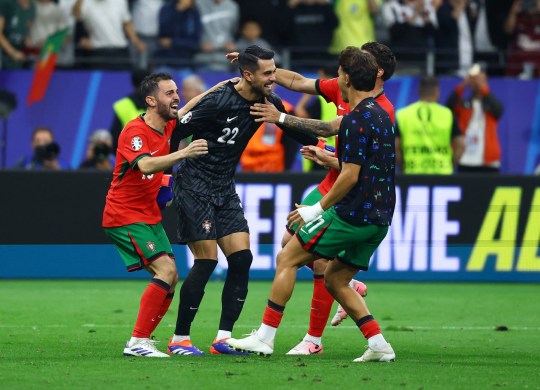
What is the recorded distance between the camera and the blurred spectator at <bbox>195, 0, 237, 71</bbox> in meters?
18.3

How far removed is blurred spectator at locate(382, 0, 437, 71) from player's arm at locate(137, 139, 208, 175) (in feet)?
33.1

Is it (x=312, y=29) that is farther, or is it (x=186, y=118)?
(x=312, y=29)

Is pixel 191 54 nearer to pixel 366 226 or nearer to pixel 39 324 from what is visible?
pixel 39 324

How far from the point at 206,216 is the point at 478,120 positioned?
889 cm

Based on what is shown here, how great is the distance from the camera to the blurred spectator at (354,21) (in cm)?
1834

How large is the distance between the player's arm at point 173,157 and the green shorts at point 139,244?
56cm

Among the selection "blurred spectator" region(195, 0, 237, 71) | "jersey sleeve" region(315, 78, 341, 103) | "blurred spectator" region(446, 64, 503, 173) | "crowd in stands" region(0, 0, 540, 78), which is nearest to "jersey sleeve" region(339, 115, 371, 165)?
"jersey sleeve" region(315, 78, 341, 103)

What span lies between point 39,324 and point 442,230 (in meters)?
6.19

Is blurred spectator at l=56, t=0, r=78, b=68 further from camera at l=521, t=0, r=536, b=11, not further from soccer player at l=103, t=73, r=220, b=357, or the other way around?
soccer player at l=103, t=73, r=220, b=357

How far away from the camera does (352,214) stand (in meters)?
8.80

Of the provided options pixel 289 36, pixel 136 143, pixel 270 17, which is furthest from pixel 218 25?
pixel 136 143

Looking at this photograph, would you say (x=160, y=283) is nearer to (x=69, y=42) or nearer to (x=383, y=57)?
(x=383, y=57)

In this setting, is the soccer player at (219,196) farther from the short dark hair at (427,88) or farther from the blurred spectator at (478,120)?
the blurred spectator at (478,120)

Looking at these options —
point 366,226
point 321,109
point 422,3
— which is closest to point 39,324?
point 366,226
